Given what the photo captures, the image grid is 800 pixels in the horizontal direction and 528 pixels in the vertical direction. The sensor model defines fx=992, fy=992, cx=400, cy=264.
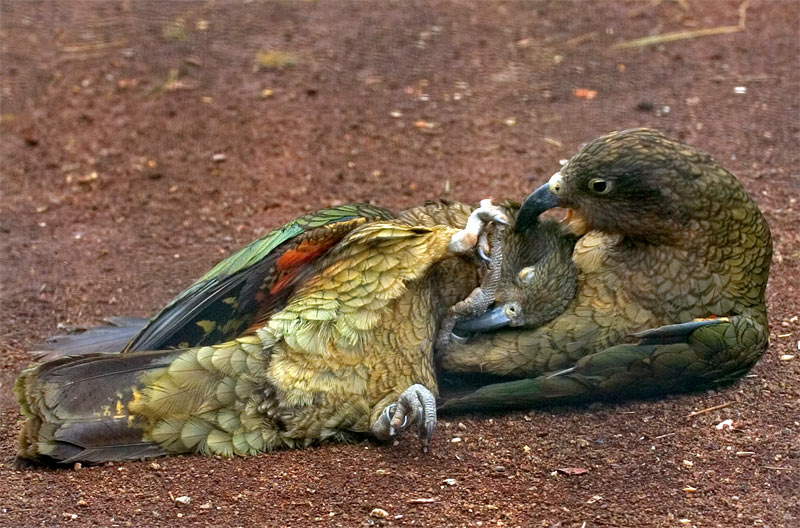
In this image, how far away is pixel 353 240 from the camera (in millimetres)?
3838

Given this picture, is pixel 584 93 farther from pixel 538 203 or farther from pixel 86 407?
pixel 86 407

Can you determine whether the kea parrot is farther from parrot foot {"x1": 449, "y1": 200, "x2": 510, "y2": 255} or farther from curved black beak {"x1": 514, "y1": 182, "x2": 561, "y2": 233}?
curved black beak {"x1": 514, "y1": 182, "x2": 561, "y2": 233}

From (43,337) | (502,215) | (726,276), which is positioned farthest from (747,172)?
(43,337)

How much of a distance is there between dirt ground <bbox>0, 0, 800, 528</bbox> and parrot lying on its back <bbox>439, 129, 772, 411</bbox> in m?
0.14

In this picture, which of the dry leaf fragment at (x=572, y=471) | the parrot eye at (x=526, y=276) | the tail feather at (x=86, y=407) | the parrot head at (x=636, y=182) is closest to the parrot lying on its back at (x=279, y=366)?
the tail feather at (x=86, y=407)

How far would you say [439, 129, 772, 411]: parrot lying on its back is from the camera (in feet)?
12.3

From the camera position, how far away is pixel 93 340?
4477mm

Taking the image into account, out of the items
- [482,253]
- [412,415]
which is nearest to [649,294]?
[482,253]

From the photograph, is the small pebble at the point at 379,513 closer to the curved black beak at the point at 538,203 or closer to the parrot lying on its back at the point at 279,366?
the parrot lying on its back at the point at 279,366

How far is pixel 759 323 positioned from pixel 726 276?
22 cm

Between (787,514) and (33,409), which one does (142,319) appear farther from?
(787,514)

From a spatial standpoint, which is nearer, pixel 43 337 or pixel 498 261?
pixel 498 261

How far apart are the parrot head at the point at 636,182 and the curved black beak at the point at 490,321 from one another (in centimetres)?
52

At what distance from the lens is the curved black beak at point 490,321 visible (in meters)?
3.95
